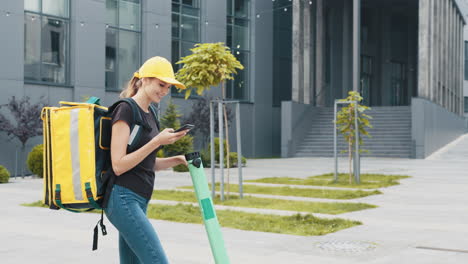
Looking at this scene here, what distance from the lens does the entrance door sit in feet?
165

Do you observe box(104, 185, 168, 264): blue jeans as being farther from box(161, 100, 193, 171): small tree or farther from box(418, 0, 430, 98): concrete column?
box(418, 0, 430, 98): concrete column

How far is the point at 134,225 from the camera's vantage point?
10.3 ft

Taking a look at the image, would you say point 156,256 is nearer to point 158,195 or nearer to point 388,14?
point 158,195

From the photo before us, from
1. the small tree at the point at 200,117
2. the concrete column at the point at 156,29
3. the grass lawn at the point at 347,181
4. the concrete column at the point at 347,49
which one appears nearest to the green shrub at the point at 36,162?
the grass lawn at the point at 347,181

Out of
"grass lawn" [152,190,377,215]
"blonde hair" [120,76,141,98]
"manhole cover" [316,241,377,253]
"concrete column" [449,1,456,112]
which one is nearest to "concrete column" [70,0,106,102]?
"grass lawn" [152,190,377,215]

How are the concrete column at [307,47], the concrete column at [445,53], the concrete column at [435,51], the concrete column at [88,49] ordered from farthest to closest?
the concrete column at [445,53] < the concrete column at [307,47] < the concrete column at [435,51] < the concrete column at [88,49]

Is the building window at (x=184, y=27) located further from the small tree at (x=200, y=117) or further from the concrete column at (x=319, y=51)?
the concrete column at (x=319, y=51)

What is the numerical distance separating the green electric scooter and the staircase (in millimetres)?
28278

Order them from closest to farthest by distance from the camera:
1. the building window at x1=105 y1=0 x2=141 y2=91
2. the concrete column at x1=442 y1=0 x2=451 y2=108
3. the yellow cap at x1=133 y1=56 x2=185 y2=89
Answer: the yellow cap at x1=133 y1=56 x2=185 y2=89
the building window at x1=105 y1=0 x2=141 y2=91
the concrete column at x1=442 y1=0 x2=451 y2=108

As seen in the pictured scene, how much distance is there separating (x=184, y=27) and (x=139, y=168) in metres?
25.7

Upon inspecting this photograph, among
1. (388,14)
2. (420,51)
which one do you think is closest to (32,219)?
(420,51)

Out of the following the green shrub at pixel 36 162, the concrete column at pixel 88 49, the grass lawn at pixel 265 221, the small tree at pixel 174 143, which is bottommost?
A: the grass lawn at pixel 265 221

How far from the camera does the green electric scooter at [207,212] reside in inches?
112

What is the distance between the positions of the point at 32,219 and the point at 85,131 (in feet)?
22.6
